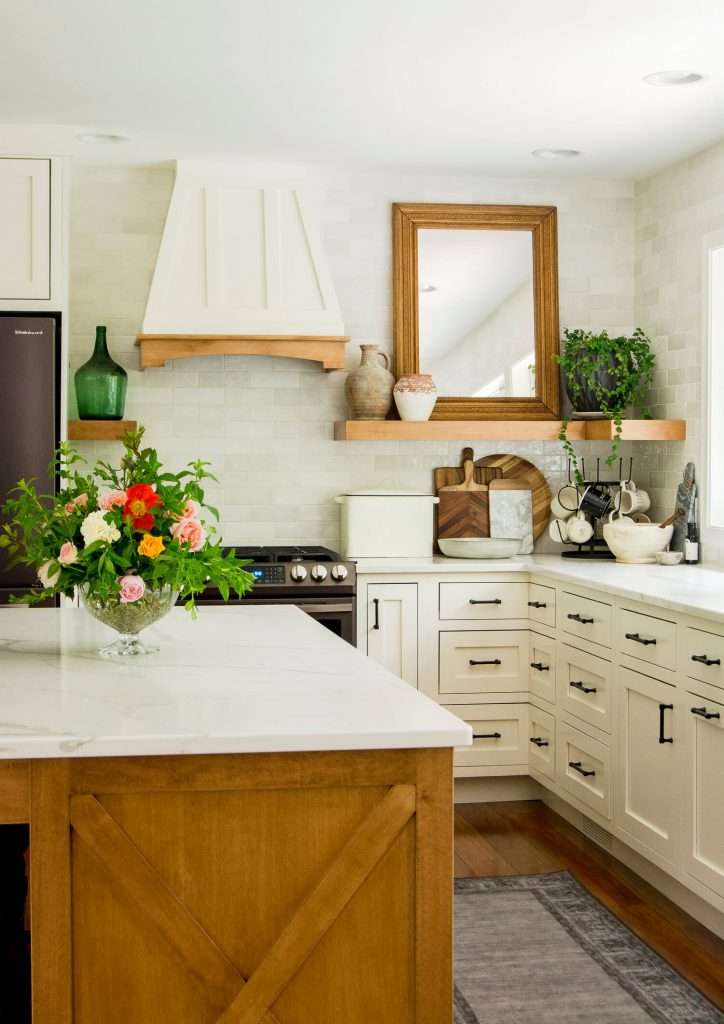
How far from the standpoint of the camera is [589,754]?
4.44 m

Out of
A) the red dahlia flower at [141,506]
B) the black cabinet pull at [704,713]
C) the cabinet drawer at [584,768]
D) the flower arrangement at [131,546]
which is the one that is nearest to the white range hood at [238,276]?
the cabinet drawer at [584,768]

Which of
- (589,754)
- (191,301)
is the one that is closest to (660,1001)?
(589,754)

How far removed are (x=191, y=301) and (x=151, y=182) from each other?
614 millimetres

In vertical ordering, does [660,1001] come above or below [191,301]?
below

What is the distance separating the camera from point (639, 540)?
5.04 meters

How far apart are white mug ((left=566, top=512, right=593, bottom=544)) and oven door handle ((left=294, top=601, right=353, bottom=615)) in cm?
114

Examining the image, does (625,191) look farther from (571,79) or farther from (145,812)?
(145,812)

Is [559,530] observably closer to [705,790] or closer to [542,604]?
[542,604]

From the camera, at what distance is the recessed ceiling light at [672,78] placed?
4.06 metres

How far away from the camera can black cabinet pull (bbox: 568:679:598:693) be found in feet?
14.5

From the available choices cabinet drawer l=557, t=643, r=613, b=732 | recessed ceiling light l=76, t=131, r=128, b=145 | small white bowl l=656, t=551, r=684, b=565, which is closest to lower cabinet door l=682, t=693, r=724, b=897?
cabinet drawer l=557, t=643, r=613, b=732

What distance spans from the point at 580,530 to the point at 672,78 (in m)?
2.00

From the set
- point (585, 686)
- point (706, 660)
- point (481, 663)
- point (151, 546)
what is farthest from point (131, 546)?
point (481, 663)

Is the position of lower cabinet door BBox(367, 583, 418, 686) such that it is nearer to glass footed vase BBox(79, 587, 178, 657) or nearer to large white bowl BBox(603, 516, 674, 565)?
large white bowl BBox(603, 516, 674, 565)
